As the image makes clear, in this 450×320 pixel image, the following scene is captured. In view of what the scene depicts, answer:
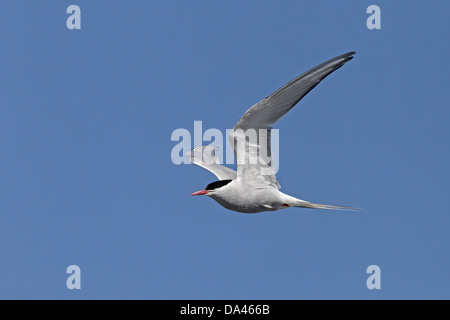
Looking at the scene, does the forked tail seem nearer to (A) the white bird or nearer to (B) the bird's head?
(A) the white bird

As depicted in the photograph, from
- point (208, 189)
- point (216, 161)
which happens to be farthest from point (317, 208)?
point (216, 161)

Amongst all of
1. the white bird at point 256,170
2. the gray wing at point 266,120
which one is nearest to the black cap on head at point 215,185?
the white bird at point 256,170

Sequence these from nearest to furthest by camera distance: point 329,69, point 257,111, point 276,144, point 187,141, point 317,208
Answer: point 329,69 → point 257,111 → point 276,144 → point 317,208 → point 187,141

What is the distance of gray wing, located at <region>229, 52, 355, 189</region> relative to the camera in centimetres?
700

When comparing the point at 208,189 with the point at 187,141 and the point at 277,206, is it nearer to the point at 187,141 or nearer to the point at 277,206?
the point at 277,206

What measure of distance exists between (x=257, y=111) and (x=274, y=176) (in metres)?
1.36

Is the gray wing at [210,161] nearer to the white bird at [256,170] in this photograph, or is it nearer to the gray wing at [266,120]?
the white bird at [256,170]

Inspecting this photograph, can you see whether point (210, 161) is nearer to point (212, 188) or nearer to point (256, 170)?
point (212, 188)

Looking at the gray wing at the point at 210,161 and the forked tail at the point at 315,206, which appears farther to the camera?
the gray wing at the point at 210,161

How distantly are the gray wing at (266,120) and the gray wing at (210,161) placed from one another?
1.74 meters

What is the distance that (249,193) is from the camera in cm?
857

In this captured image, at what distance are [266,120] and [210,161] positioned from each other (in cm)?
335

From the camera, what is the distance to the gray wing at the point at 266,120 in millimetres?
7004

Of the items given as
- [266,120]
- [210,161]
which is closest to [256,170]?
[266,120]
